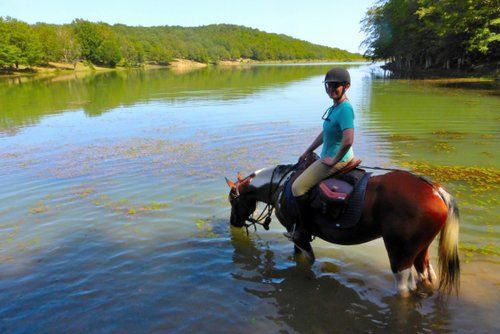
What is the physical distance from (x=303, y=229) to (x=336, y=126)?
1.73 m

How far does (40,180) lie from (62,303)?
730 centimetres

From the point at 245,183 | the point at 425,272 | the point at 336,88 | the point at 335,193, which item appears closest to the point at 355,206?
the point at 335,193

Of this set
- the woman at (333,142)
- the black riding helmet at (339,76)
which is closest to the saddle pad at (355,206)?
the woman at (333,142)

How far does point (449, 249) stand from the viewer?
465 cm

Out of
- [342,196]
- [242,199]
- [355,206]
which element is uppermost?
[342,196]

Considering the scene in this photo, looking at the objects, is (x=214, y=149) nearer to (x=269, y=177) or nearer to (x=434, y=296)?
(x=269, y=177)

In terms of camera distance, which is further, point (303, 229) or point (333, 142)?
point (303, 229)

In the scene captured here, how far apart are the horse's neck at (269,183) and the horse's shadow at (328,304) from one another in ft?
3.76

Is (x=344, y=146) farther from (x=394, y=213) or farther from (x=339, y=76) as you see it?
(x=394, y=213)

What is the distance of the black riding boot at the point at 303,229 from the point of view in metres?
5.41

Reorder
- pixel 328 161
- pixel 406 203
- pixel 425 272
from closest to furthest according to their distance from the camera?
pixel 406 203
pixel 328 161
pixel 425 272

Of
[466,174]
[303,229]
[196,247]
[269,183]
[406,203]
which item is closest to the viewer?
[406,203]

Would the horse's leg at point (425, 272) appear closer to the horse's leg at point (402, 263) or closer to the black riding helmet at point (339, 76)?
the horse's leg at point (402, 263)

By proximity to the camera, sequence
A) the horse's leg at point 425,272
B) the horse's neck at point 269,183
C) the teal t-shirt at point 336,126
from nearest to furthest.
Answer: the teal t-shirt at point 336,126, the horse's leg at point 425,272, the horse's neck at point 269,183
